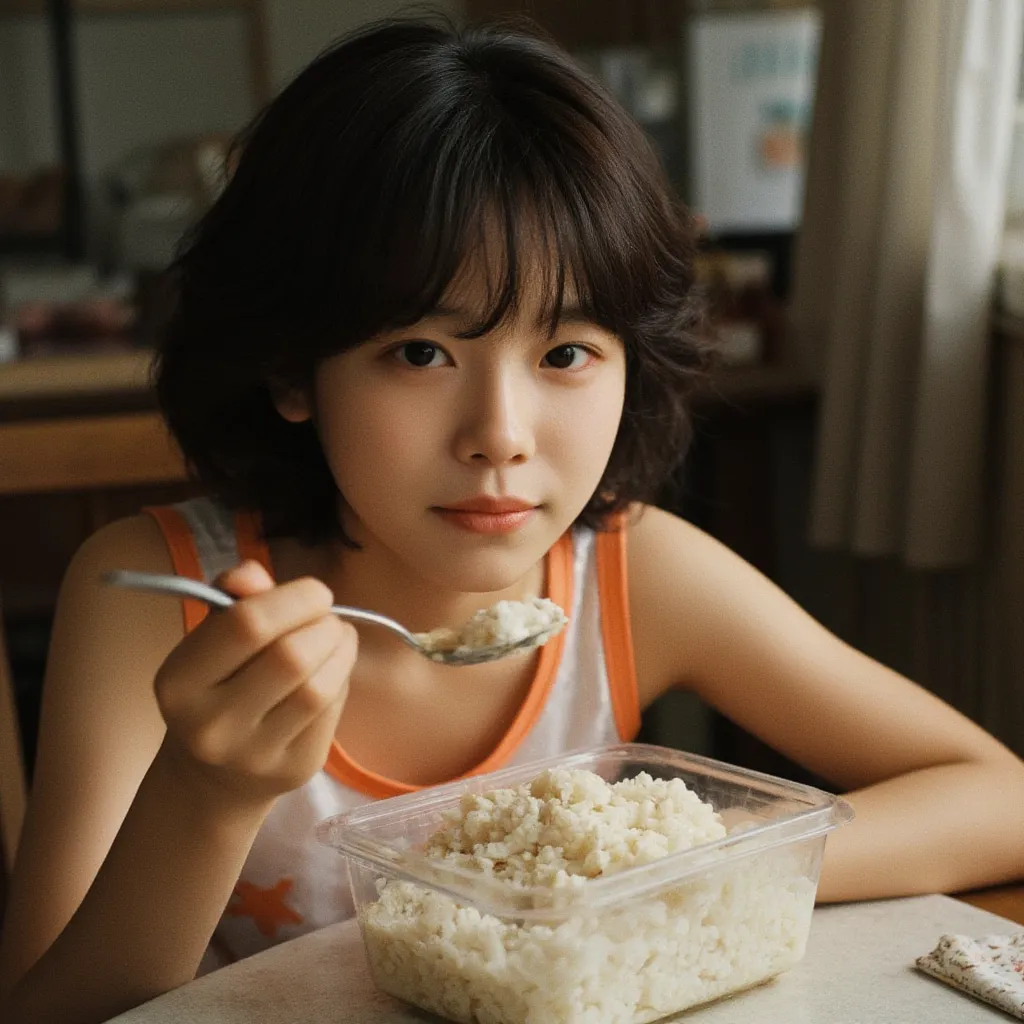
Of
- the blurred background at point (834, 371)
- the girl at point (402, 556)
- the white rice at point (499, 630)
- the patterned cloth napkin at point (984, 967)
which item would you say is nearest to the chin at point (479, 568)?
the girl at point (402, 556)

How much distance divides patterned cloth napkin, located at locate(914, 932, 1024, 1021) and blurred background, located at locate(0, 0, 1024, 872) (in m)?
0.71

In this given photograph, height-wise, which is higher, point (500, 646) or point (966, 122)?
point (966, 122)

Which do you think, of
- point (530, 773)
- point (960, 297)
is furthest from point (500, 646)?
point (960, 297)

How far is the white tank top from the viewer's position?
1125mm

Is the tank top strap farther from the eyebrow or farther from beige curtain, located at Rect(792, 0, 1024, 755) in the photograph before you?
beige curtain, located at Rect(792, 0, 1024, 755)

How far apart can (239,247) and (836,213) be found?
4.26ft

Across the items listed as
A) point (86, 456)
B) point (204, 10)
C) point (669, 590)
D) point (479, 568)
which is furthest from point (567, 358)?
point (204, 10)

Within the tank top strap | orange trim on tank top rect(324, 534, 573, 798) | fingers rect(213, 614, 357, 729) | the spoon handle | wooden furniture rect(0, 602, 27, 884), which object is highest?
the spoon handle

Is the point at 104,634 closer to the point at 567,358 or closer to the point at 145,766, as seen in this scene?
the point at 145,766

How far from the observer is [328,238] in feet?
3.19

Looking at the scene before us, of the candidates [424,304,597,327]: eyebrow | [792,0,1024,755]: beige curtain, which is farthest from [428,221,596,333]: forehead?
[792,0,1024,755]: beige curtain

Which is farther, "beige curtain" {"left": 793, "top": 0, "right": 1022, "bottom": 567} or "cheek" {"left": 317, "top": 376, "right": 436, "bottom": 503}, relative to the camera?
"beige curtain" {"left": 793, "top": 0, "right": 1022, "bottom": 567}

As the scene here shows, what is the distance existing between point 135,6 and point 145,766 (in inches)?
168

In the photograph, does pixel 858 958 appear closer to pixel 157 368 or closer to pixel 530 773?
pixel 530 773
